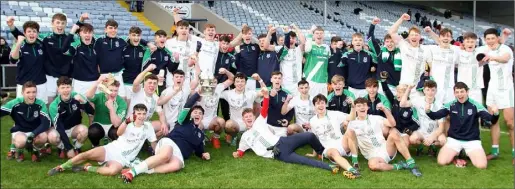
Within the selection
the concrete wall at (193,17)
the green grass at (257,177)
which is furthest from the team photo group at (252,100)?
the concrete wall at (193,17)

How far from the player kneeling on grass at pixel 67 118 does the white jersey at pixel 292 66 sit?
10.0ft

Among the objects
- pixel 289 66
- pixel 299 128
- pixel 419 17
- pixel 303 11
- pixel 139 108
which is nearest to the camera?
pixel 139 108

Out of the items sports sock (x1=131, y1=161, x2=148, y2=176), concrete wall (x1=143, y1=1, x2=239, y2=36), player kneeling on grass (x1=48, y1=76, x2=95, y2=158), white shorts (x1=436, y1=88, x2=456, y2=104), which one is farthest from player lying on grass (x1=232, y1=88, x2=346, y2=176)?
concrete wall (x1=143, y1=1, x2=239, y2=36)

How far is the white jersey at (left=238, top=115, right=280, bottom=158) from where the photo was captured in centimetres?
589

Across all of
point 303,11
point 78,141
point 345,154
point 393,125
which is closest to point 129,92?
point 78,141

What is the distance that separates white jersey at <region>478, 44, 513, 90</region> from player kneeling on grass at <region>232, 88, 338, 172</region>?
2.47 metres

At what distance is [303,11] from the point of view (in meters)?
13.6

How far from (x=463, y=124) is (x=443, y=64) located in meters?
1.26

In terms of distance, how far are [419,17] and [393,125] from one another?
16.4 meters

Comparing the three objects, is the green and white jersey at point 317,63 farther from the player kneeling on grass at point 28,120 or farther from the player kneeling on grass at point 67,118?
the player kneeling on grass at point 28,120

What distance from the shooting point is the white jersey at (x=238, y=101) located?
6.72 meters

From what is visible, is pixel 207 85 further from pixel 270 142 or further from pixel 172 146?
pixel 172 146

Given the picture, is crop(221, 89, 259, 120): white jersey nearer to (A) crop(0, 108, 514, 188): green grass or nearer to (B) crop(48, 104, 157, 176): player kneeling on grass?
(A) crop(0, 108, 514, 188): green grass

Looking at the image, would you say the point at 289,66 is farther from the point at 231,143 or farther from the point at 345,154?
the point at 345,154
